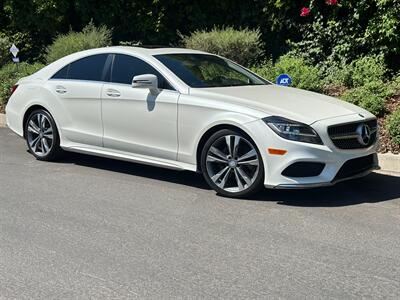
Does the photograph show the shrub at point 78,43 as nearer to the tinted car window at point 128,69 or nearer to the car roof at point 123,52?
the car roof at point 123,52

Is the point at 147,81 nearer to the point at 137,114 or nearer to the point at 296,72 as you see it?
→ the point at 137,114

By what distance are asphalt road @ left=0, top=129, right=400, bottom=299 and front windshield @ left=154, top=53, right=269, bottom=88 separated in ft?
3.81

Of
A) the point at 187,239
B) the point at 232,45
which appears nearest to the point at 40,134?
the point at 187,239

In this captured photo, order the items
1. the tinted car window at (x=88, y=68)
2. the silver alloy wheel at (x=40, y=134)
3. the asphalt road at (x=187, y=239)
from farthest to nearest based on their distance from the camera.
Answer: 1. the silver alloy wheel at (x=40, y=134)
2. the tinted car window at (x=88, y=68)
3. the asphalt road at (x=187, y=239)

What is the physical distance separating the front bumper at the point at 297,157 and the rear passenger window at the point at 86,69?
7.79 ft

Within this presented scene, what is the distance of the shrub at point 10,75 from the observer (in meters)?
12.6

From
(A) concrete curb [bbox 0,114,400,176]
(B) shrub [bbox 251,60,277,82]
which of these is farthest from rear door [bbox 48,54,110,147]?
(B) shrub [bbox 251,60,277,82]

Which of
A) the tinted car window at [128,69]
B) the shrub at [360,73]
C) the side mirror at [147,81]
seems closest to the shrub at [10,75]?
the tinted car window at [128,69]

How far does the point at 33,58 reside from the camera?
648 inches

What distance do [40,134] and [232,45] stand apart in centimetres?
484

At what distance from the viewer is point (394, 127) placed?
25.7ft

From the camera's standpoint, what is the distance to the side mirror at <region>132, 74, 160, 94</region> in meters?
6.55

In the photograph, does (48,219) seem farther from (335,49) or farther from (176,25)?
(176,25)

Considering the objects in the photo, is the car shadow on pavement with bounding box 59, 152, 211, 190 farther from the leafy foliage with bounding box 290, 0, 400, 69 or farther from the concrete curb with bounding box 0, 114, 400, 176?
the leafy foliage with bounding box 290, 0, 400, 69
